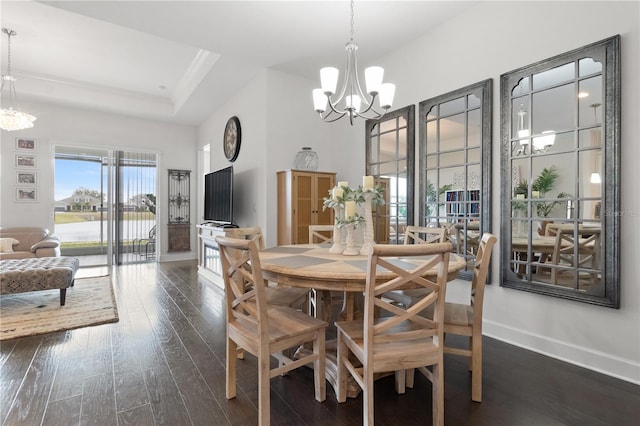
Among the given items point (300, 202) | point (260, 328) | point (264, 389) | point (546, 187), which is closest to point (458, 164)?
point (546, 187)

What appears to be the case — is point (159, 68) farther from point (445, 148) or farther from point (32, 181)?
point (445, 148)

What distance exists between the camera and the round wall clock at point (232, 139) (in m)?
4.99

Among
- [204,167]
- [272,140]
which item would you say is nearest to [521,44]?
[272,140]

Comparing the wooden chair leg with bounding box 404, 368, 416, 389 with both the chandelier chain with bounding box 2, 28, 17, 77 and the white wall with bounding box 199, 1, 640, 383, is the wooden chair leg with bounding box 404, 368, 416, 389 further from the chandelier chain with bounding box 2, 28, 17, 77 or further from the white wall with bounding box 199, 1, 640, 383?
the chandelier chain with bounding box 2, 28, 17, 77

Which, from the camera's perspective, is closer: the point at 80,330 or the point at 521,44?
the point at 521,44

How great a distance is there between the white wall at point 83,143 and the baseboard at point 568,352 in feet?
20.5

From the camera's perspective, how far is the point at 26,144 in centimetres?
547

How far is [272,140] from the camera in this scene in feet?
13.8

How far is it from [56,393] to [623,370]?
3.57m

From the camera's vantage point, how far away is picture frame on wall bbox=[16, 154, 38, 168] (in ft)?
17.8

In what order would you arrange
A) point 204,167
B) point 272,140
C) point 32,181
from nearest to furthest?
point 272,140, point 32,181, point 204,167

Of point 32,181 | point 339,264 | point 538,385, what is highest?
point 32,181

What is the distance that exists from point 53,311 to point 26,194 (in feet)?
11.3

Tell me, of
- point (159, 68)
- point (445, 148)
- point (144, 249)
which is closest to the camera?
point (445, 148)
